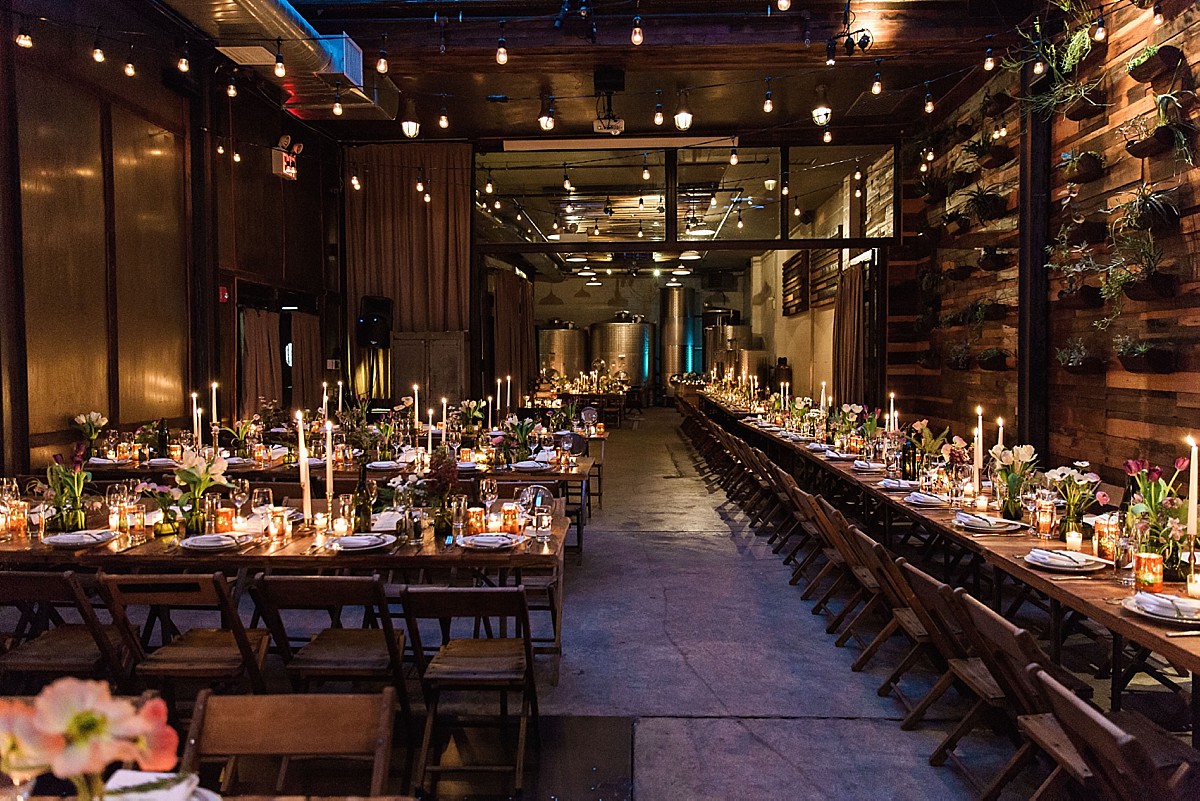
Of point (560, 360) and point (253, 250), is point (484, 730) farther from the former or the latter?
point (560, 360)

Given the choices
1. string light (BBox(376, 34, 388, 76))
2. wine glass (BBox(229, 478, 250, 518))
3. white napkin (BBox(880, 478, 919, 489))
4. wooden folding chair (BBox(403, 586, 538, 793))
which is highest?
string light (BBox(376, 34, 388, 76))

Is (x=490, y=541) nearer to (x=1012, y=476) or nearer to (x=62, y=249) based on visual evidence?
(x=1012, y=476)

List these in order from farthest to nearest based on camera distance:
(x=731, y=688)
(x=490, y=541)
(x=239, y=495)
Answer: (x=239, y=495) → (x=731, y=688) → (x=490, y=541)

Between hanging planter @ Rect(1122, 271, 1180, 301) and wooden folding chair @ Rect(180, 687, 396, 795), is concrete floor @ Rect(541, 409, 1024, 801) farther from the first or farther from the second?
hanging planter @ Rect(1122, 271, 1180, 301)

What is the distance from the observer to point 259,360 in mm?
9805

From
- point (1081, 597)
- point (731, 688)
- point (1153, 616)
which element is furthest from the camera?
point (731, 688)

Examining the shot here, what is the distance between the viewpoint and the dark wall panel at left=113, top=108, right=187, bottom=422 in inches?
294

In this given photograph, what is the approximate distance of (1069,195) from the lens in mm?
6551

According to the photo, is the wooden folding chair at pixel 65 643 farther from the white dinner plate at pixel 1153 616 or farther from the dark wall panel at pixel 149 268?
the dark wall panel at pixel 149 268

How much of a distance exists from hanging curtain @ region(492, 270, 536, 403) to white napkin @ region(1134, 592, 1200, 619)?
1278cm

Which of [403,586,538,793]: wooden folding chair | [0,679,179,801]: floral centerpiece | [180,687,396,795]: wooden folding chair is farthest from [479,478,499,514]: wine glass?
[0,679,179,801]: floral centerpiece

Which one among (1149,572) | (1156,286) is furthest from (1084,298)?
(1149,572)

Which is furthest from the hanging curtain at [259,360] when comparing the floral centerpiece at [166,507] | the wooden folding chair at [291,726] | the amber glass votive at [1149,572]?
the amber glass votive at [1149,572]

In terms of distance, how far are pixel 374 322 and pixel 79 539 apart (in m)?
8.34
